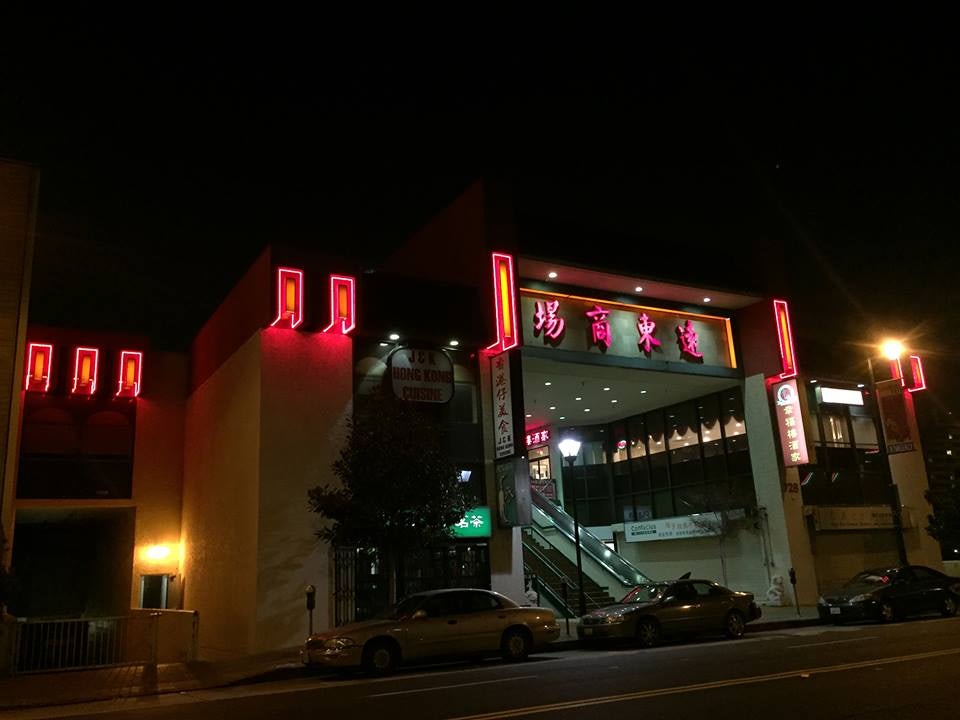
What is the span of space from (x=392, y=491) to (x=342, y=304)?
17.9 ft

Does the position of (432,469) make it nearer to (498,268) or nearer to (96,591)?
(498,268)

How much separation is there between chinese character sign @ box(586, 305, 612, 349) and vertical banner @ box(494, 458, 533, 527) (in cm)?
610

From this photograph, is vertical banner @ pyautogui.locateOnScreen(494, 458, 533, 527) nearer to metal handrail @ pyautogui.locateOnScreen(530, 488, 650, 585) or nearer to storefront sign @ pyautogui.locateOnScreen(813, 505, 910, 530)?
metal handrail @ pyautogui.locateOnScreen(530, 488, 650, 585)

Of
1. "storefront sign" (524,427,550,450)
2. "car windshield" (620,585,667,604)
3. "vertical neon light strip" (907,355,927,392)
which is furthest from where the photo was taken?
"storefront sign" (524,427,550,450)

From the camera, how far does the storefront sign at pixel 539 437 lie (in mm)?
35844

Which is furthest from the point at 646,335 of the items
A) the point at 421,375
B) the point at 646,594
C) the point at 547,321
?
the point at 646,594

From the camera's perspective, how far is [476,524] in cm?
2019

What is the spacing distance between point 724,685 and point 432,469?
343 inches

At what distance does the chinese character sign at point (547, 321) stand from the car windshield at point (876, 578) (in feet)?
34.2

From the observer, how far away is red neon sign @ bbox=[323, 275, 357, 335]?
19.6 m

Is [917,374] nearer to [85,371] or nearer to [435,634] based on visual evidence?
[435,634]

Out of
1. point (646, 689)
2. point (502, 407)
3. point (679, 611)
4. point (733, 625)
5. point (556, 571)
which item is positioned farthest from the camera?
point (556, 571)

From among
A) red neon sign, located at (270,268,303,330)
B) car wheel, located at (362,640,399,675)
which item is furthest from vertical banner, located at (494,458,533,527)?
car wheel, located at (362,640,399,675)

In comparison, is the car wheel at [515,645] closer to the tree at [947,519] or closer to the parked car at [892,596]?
the parked car at [892,596]
